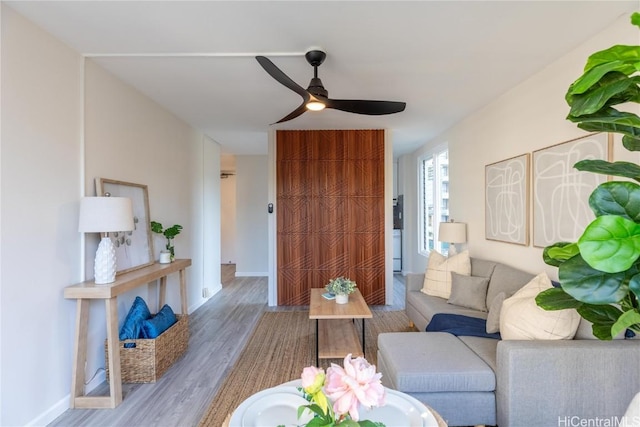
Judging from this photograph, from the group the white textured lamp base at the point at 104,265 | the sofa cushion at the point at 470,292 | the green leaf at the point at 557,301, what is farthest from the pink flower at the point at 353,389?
the sofa cushion at the point at 470,292

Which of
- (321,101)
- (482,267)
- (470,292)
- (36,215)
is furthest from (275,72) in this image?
(482,267)

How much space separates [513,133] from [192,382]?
3.55 m

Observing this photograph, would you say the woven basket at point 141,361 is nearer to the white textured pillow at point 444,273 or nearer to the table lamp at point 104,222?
the table lamp at point 104,222

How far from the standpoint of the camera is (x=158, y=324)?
2.72 meters

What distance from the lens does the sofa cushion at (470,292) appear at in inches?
114

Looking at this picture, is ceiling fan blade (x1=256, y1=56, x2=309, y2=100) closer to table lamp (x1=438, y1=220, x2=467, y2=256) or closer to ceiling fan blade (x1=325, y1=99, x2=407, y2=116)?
ceiling fan blade (x1=325, y1=99, x2=407, y2=116)

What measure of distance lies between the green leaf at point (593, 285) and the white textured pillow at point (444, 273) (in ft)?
8.03

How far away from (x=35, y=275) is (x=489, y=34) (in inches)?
128

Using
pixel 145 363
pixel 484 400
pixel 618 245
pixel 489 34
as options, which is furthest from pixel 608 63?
pixel 145 363

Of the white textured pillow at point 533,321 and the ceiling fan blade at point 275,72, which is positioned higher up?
the ceiling fan blade at point 275,72

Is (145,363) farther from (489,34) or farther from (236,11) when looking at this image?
(489,34)

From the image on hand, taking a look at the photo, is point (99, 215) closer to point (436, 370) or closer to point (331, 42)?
point (331, 42)

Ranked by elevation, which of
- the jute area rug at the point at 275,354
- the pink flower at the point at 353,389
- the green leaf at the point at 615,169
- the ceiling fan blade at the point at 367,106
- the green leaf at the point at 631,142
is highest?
the ceiling fan blade at the point at 367,106

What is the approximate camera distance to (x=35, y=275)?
1.96 m
